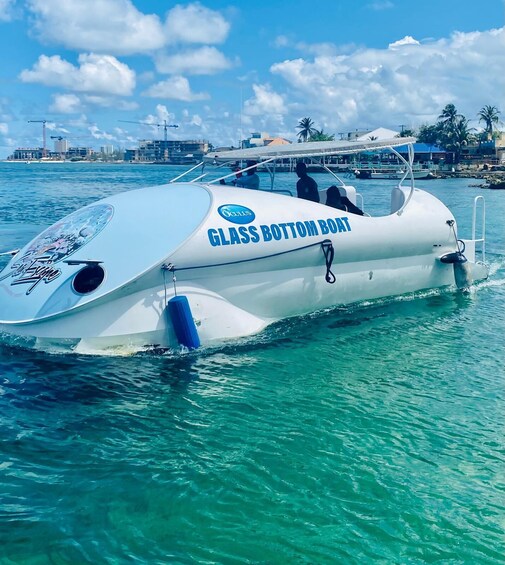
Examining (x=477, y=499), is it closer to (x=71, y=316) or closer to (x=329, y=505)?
(x=329, y=505)

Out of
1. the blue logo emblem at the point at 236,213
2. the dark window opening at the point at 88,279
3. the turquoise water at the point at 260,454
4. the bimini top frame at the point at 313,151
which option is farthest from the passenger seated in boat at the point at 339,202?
the dark window opening at the point at 88,279

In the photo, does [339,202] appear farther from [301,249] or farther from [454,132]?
[454,132]

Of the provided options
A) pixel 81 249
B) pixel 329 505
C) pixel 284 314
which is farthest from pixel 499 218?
pixel 329 505

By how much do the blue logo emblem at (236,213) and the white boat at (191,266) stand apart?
2cm

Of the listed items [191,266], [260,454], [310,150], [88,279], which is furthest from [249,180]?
[260,454]

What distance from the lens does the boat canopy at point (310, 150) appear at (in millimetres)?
11172

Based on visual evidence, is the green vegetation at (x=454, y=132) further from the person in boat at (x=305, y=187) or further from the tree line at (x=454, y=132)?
the person in boat at (x=305, y=187)

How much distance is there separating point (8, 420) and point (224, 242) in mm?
3773

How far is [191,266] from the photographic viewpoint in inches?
340

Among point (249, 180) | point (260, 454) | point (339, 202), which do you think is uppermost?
point (249, 180)

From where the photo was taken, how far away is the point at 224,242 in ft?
29.2

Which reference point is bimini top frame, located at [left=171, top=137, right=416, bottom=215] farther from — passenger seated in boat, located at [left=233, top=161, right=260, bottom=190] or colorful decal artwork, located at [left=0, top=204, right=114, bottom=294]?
colorful decal artwork, located at [left=0, top=204, right=114, bottom=294]

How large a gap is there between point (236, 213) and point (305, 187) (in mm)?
A: 2636

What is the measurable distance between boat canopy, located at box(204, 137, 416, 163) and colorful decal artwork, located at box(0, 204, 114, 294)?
119 inches
